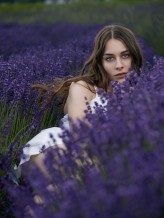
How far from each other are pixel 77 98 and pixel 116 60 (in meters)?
0.44

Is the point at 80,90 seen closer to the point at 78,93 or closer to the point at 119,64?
the point at 78,93

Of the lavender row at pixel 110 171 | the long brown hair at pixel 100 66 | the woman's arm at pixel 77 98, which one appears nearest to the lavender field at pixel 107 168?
the lavender row at pixel 110 171

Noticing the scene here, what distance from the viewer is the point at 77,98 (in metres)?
3.21

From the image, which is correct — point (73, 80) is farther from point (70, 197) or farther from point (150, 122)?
point (70, 197)

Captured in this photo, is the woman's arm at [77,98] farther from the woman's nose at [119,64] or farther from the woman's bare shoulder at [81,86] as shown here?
the woman's nose at [119,64]

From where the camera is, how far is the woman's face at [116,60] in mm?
3452

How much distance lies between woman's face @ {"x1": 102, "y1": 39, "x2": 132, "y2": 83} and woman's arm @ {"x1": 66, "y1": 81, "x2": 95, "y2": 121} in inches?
7.7

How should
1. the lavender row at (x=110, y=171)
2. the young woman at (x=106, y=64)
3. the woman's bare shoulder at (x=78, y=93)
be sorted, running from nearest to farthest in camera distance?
the lavender row at (x=110, y=171) → the woman's bare shoulder at (x=78, y=93) → the young woman at (x=106, y=64)

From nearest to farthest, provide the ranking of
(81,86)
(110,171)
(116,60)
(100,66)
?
(110,171) < (81,86) < (116,60) < (100,66)

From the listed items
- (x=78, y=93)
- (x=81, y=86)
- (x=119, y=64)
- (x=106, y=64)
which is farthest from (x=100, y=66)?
(x=78, y=93)

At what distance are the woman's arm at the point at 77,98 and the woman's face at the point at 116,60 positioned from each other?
0.19 metres

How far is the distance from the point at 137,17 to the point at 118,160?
9099mm

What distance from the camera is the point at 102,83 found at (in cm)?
354

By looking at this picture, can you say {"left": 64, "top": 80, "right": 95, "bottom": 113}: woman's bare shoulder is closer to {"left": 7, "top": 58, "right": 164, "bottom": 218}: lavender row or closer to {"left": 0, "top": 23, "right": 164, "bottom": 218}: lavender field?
{"left": 0, "top": 23, "right": 164, "bottom": 218}: lavender field
